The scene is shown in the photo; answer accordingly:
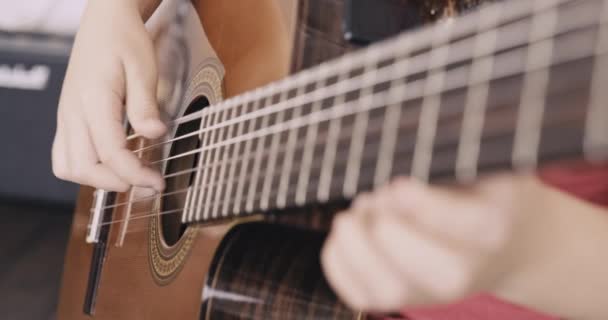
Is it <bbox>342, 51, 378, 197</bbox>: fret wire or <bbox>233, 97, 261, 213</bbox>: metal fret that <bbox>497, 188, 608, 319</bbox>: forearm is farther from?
<bbox>233, 97, 261, 213</bbox>: metal fret

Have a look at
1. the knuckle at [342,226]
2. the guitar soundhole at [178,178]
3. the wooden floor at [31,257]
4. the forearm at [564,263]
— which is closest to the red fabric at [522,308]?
the forearm at [564,263]

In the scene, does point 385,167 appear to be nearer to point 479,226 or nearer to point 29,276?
point 479,226

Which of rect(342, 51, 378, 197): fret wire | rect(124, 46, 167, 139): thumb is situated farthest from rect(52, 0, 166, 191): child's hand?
rect(342, 51, 378, 197): fret wire

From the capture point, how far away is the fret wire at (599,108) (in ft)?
0.89

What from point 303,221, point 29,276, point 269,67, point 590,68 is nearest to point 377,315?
point 303,221

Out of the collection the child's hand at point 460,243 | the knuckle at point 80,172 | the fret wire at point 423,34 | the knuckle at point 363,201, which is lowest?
the child's hand at point 460,243

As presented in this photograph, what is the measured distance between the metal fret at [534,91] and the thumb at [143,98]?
463mm

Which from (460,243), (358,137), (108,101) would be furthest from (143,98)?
(460,243)

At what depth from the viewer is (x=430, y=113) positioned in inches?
13.8

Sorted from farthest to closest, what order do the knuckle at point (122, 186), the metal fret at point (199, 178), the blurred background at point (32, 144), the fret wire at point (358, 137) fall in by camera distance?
the blurred background at point (32, 144), the knuckle at point (122, 186), the metal fret at point (199, 178), the fret wire at point (358, 137)

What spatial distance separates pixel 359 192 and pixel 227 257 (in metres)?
0.28

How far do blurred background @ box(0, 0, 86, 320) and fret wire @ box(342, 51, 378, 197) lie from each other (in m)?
1.13

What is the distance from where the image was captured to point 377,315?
613 mm

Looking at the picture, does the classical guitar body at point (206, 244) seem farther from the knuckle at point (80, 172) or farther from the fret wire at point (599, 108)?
the fret wire at point (599, 108)
